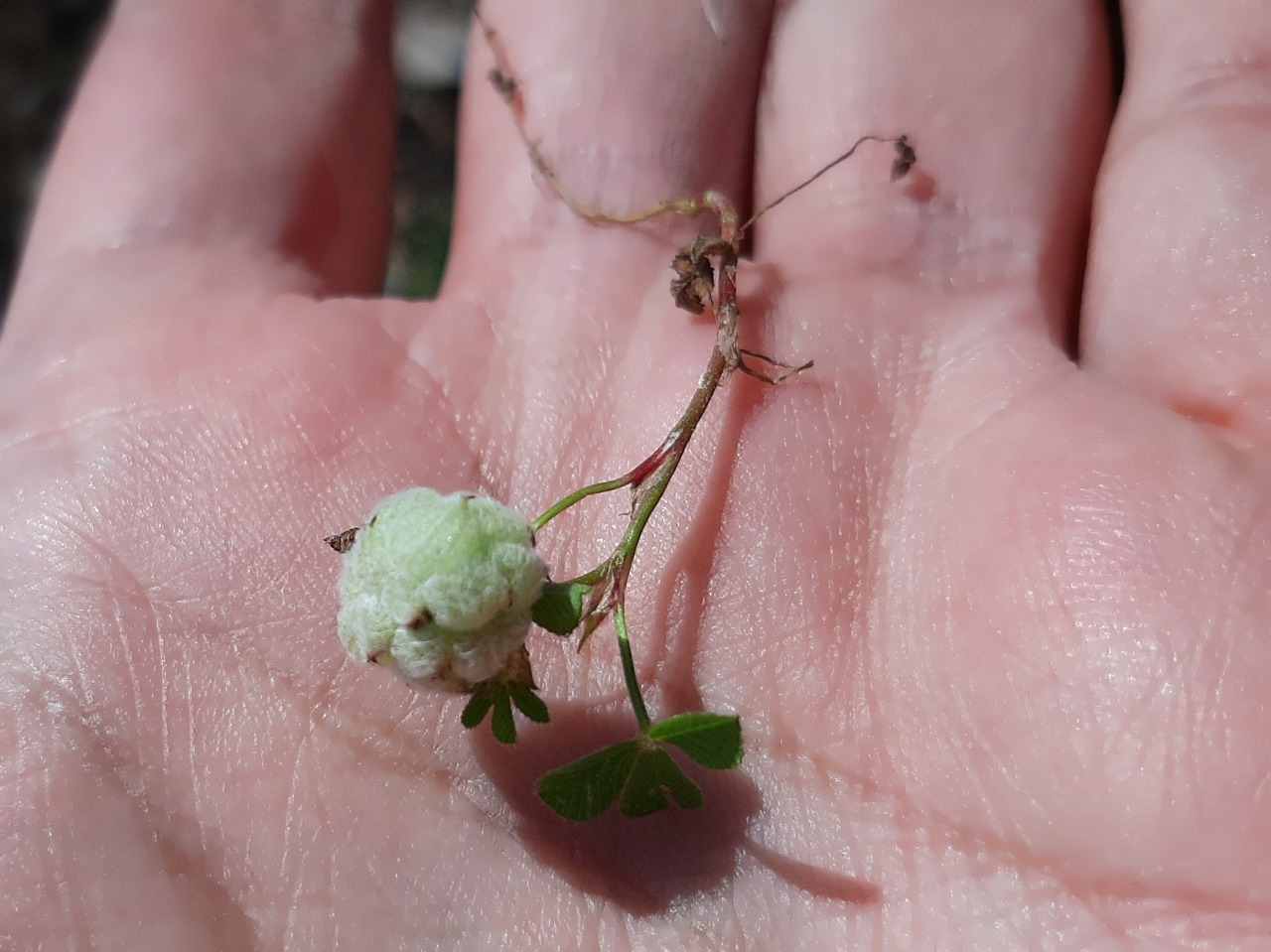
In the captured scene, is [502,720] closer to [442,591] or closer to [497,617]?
[497,617]

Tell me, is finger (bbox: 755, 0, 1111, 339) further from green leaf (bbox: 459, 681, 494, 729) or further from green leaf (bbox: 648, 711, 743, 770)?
green leaf (bbox: 459, 681, 494, 729)

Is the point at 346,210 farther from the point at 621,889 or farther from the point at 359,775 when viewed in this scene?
the point at 621,889

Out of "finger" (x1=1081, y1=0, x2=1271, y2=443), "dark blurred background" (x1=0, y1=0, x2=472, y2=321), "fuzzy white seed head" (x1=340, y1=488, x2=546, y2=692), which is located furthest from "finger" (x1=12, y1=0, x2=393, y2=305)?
"finger" (x1=1081, y1=0, x2=1271, y2=443)

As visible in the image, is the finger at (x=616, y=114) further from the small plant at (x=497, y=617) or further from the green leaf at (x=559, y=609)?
the green leaf at (x=559, y=609)

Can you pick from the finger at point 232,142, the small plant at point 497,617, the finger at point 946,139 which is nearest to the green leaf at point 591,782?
the small plant at point 497,617

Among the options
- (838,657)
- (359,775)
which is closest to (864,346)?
(838,657)

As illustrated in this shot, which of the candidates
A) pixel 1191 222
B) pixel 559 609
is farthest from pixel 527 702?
pixel 1191 222
